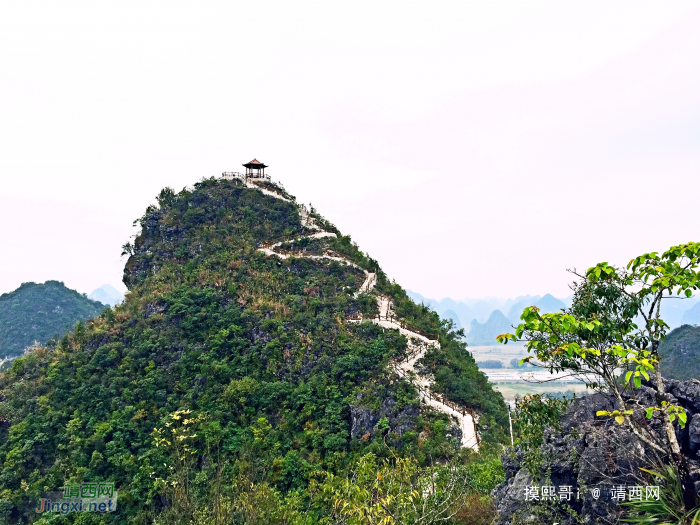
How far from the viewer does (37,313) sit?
61.7m

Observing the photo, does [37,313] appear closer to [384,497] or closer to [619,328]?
[384,497]

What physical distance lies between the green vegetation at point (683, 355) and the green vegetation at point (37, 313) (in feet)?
278

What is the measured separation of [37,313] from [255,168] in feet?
185

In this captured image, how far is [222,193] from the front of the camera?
1237 inches

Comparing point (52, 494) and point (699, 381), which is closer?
point (699, 381)

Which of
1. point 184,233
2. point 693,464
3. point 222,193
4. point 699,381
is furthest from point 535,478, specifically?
point 222,193

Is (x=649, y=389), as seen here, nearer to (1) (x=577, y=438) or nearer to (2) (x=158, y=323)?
(1) (x=577, y=438)

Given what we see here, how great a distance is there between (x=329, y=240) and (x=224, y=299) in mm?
9704

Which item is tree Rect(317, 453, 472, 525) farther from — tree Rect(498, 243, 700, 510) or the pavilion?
the pavilion

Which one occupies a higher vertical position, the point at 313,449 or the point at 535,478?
the point at 535,478

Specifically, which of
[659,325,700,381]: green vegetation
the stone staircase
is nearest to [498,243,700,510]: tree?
the stone staircase

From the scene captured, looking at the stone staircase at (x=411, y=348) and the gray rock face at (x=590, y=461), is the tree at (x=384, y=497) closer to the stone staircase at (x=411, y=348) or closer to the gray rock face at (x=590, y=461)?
the gray rock face at (x=590, y=461)

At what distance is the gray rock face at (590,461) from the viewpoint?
237 inches

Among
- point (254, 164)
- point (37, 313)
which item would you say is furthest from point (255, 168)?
point (37, 313)
